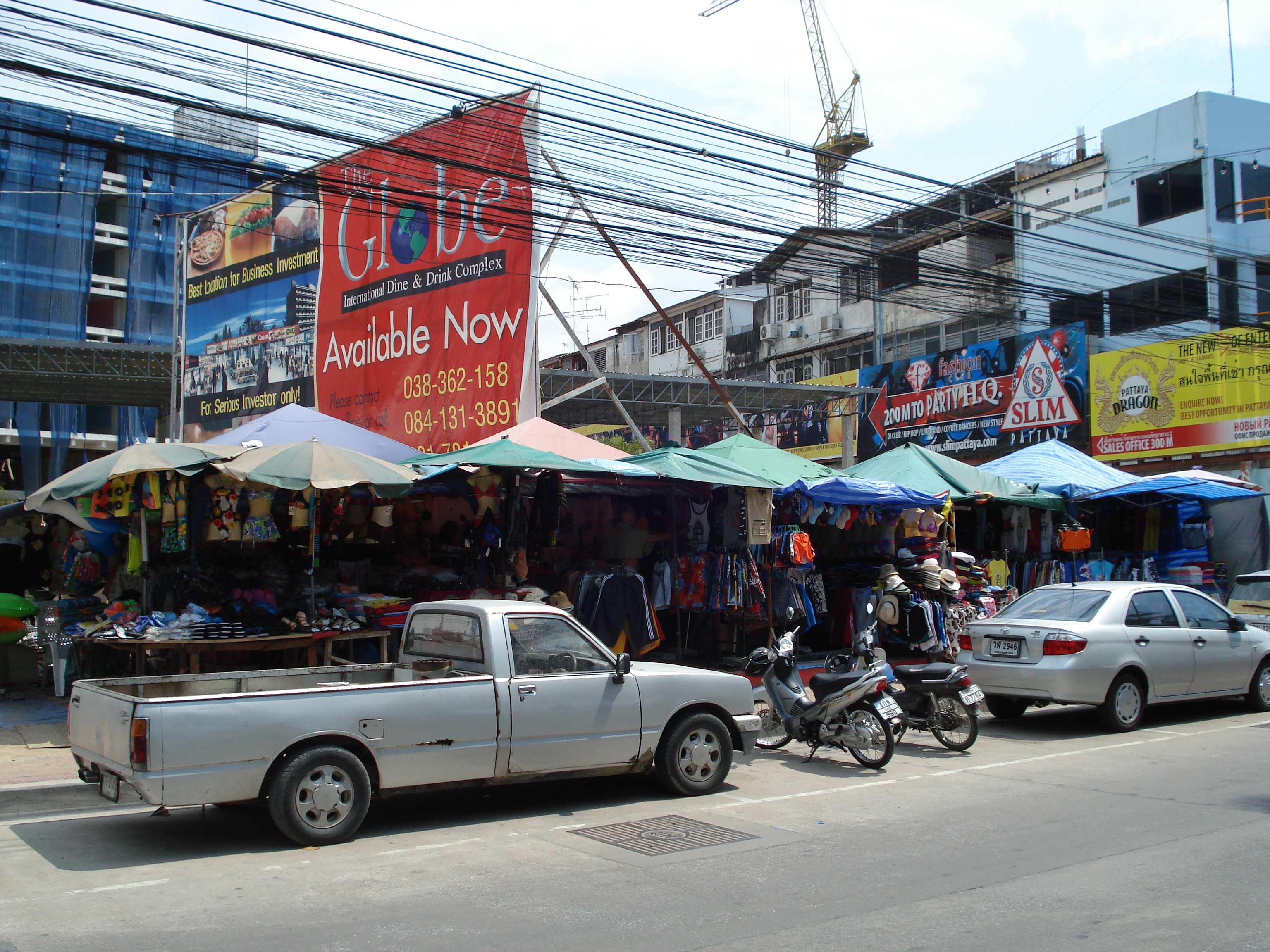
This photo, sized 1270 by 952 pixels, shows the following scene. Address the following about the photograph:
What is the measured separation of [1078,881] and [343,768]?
4.57 meters

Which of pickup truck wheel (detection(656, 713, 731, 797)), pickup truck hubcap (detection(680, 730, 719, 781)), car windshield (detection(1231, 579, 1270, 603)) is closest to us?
pickup truck wheel (detection(656, 713, 731, 797))

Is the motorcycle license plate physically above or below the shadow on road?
above

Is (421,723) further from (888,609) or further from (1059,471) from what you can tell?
(1059,471)

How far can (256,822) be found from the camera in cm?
743

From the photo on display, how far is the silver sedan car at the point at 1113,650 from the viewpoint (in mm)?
10703

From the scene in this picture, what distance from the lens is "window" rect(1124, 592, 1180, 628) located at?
36.8ft

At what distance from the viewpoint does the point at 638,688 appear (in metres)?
7.99

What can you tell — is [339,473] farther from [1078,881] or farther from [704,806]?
[1078,881]

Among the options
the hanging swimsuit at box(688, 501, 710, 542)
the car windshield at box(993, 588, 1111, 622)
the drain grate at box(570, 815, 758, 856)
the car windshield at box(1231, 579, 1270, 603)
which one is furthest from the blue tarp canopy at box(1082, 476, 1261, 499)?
the drain grate at box(570, 815, 758, 856)

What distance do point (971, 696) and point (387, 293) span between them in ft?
42.8

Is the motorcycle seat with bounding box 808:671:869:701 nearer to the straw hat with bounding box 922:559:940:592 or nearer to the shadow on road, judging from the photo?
the shadow on road

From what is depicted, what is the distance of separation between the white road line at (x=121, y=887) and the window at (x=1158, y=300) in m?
28.6

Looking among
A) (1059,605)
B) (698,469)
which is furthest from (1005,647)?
(698,469)

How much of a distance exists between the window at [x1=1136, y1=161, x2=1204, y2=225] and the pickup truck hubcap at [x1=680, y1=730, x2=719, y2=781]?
27.3m
